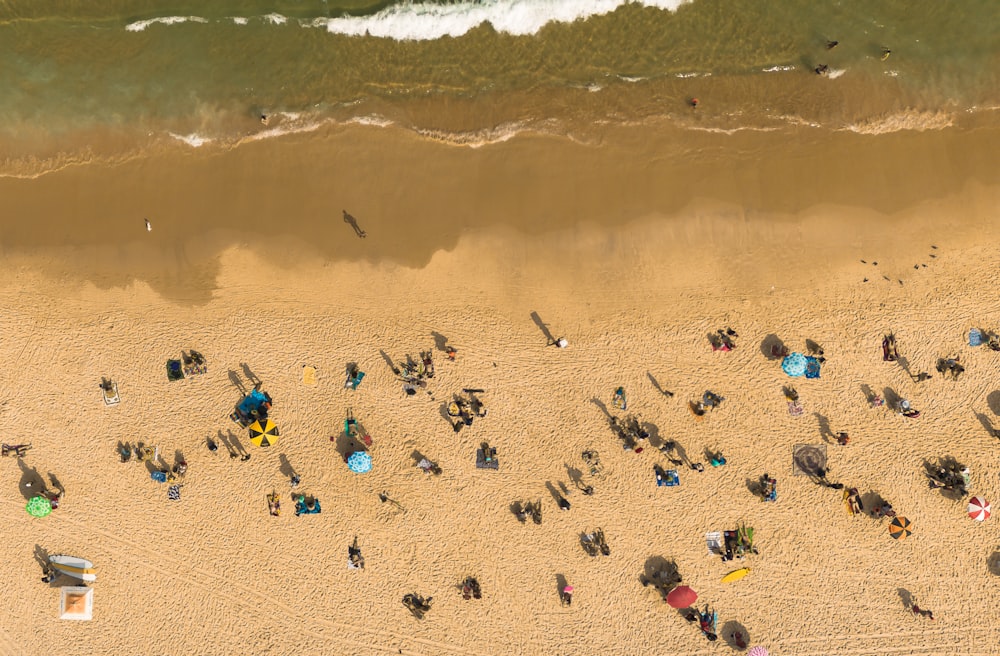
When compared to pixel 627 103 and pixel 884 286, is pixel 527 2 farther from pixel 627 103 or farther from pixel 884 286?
pixel 884 286

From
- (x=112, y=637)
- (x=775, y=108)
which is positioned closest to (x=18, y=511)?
(x=112, y=637)

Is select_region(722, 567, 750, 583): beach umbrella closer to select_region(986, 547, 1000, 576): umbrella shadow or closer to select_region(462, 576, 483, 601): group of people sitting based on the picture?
select_region(986, 547, 1000, 576): umbrella shadow

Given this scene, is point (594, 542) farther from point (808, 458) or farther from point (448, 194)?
point (448, 194)

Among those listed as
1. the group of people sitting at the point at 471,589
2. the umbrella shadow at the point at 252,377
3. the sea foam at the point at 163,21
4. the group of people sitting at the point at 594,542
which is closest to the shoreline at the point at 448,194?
the umbrella shadow at the point at 252,377

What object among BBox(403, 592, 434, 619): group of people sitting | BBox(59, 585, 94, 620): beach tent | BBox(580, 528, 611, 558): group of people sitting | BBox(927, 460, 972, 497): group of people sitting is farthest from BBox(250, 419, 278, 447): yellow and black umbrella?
BBox(927, 460, 972, 497): group of people sitting

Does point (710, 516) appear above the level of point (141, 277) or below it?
below
